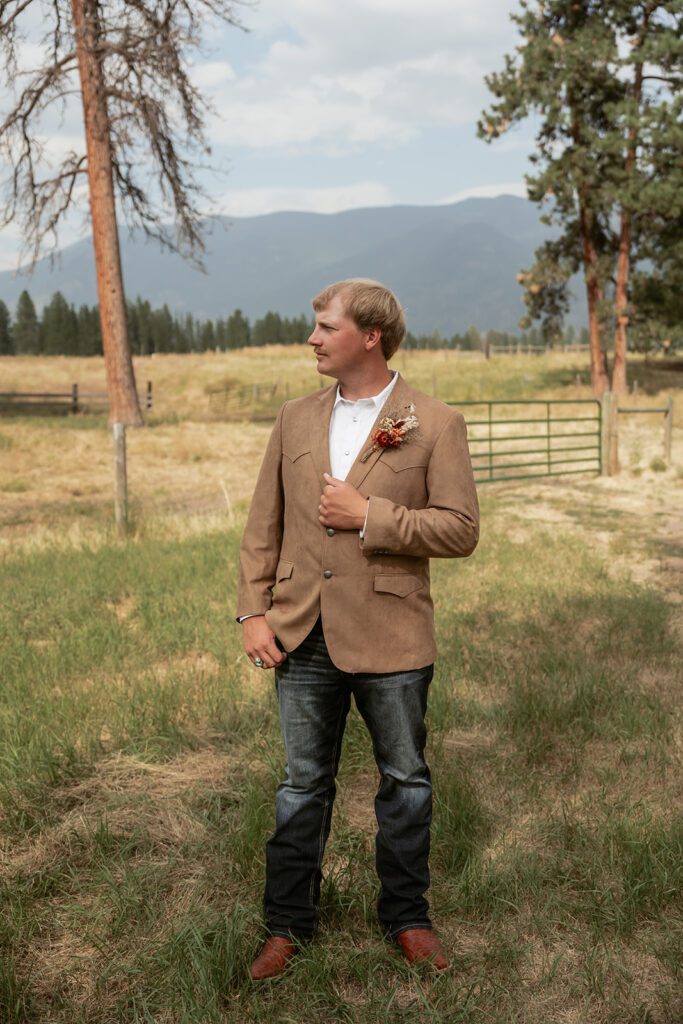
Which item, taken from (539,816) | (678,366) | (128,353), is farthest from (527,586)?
(678,366)

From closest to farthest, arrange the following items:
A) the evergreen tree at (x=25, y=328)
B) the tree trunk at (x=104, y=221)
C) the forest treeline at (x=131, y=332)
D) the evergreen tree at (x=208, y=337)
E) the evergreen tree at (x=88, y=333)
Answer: the tree trunk at (x=104, y=221) → the evergreen tree at (x=88, y=333) → the forest treeline at (x=131, y=332) → the evergreen tree at (x=25, y=328) → the evergreen tree at (x=208, y=337)

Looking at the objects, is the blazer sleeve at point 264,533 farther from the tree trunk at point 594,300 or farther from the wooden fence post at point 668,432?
the tree trunk at point 594,300

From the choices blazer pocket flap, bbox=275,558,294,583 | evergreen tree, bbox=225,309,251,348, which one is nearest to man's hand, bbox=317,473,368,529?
blazer pocket flap, bbox=275,558,294,583

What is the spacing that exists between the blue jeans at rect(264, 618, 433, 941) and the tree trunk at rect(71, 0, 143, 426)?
17265 mm

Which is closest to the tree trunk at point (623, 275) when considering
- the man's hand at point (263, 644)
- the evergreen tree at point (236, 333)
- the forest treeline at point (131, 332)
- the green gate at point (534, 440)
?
the green gate at point (534, 440)

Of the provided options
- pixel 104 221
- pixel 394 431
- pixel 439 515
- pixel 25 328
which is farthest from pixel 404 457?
pixel 25 328

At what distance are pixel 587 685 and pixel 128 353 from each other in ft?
56.1

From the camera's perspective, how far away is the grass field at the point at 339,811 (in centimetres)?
277

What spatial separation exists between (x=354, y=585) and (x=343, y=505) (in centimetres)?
26

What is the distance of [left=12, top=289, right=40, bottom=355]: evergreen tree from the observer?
11200cm

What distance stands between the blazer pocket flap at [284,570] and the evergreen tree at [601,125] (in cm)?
2739

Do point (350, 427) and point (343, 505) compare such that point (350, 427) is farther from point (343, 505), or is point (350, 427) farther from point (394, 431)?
point (343, 505)

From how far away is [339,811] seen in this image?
3838 millimetres

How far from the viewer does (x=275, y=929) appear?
2.94 meters
